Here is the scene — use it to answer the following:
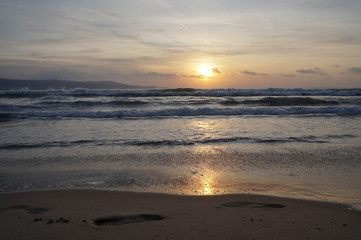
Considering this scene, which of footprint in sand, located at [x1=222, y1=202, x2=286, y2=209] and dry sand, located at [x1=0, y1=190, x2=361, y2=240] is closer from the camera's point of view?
dry sand, located at [x1=0, y1=190, x2=361, y2=240]

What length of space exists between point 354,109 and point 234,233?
1664cm

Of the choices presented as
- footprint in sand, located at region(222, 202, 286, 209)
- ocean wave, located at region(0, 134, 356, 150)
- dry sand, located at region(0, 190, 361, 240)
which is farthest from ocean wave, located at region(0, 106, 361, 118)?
footprint in sand, located at region(222, 202, 286, 209)

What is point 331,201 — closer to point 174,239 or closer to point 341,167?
point 341,167

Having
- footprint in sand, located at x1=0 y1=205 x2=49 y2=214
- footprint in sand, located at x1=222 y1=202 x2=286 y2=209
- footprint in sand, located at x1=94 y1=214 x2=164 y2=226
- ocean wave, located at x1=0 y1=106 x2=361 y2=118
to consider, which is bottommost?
footprint in sand, located at x1=0 y1=205 x2=49 y2=214

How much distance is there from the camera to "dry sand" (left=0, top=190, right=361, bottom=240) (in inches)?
110

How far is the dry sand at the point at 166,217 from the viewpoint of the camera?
278 cm

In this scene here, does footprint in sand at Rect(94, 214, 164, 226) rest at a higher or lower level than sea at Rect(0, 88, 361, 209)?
lower

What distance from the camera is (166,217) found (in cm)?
321

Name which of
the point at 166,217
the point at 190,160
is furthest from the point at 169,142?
the point at 166,217

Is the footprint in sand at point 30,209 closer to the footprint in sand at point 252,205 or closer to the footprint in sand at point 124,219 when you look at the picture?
the footprint in sand at point 124,219

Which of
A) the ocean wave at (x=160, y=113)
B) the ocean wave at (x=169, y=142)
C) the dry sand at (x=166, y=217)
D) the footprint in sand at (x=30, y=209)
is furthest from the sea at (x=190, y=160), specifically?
the ocean wave at (x=160, y=113)

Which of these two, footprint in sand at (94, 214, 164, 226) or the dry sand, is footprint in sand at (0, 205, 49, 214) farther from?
footprint in sand at (94, 214, 164, 226)

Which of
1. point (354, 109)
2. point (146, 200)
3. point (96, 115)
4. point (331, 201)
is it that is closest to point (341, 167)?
point (331, 201)

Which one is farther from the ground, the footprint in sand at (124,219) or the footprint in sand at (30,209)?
the footprint in sand at (124,219)
